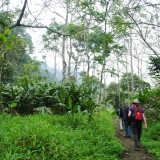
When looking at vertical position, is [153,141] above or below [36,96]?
below

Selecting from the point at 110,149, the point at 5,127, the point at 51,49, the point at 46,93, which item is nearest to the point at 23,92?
the point at 46,93

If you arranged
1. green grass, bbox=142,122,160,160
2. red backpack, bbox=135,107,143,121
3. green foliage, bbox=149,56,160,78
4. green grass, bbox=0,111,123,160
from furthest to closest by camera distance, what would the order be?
1. green foliage, bbox=149,56,160,78
2. red backpack, bbox=135,107,143,121
3. green grass, bbox=142,122,160,160
4. green grass, bbox=0,111,123,160

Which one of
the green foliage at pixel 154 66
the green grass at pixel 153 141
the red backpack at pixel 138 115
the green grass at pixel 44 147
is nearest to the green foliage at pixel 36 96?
the red backpack at pixel 138 115

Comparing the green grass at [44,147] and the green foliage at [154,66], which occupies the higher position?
the green foliage at [154,66]

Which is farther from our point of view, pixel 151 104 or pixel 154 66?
pixel 154 66

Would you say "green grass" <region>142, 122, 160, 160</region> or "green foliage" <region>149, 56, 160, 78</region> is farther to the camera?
"green foliage" <region>149, 56, 160, 78</region>

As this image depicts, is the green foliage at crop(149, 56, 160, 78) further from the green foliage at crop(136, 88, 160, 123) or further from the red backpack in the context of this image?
the red backpack

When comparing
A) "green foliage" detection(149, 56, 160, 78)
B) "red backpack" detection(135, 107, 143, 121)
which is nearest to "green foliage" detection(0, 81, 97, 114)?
"red backpack" detection(135, 107, 143, 121)

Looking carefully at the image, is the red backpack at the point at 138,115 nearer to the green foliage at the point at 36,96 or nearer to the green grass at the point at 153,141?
the green grass at the point at 153,141

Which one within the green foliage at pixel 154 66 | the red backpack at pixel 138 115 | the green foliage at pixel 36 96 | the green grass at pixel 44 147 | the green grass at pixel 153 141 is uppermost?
the green foliage at pixel 154 66

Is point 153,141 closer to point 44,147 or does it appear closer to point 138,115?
point 138,115

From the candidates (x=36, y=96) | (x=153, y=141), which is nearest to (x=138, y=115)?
(x=153, y=141)

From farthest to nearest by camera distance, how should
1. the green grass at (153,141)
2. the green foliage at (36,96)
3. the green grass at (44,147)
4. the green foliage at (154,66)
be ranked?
the green foliage at (154,66) < the green foliage at (36,96) < the green grass at (153,141) < the green grass at (44,147)

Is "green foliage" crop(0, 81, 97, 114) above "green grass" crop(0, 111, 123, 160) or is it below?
above
